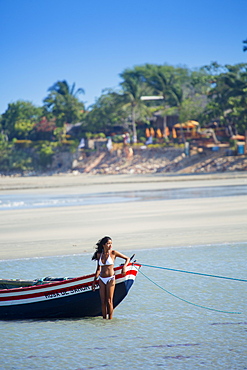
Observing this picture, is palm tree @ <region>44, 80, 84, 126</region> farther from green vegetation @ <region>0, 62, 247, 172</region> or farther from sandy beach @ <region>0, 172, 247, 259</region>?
sandy beach @ <region>0, 172, 247, 259</region>

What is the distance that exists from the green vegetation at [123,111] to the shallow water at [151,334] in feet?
161

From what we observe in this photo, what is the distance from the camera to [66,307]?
10555 mm

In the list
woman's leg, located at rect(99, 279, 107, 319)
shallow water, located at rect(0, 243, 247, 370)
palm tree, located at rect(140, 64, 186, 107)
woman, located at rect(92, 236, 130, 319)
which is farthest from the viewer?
palm tree, located at rect(140, 64, 186, 107)

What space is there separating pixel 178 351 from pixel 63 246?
407 inches

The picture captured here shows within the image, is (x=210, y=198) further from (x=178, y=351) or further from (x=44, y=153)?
(x=44, y=153)

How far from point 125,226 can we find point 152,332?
42.8ft

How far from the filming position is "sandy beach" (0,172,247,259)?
1905 cm

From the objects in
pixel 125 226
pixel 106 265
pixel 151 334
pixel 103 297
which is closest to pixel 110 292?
pixel 103 297

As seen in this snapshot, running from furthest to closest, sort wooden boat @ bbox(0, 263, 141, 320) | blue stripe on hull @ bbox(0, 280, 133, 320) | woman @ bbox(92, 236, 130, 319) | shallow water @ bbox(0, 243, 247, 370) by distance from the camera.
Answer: blue stripe on hull @ bbox(0, 280, 133, 320), wooden boat @ bbox(0, 263, 141, 320), woman @ bbox(92, 236, 130, 319), shallow water @ bbox(0, 243, 247, 370)

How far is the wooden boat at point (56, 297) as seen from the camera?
1004 cm

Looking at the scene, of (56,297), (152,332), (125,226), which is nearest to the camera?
(152,332)

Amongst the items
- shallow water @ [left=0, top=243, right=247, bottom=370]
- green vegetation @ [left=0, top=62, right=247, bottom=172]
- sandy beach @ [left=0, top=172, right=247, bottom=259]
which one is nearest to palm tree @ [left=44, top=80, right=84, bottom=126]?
green vegetation @ [left=0, top=62, right=247, bottom=172]

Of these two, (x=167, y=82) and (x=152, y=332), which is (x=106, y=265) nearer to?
(x=152, y=332)

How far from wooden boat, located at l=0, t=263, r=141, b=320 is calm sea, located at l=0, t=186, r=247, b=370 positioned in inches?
7.9
